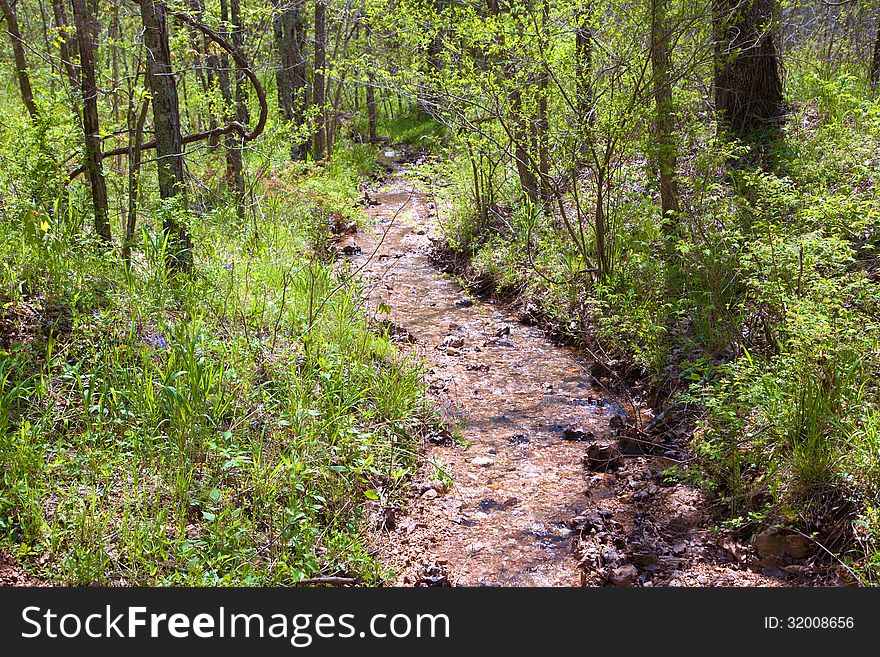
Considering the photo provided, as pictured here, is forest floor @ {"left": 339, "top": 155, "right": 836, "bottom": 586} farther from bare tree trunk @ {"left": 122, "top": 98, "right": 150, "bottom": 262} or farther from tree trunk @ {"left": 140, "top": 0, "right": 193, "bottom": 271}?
bare tree trunk @ {"left": 122, "top": 98, "right": 150, "bottom": 262}

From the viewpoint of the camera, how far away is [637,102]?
629 cm

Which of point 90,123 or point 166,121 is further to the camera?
point 166,121

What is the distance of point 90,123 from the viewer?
545cm

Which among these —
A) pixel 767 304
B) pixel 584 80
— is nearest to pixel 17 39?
pixel 584 80

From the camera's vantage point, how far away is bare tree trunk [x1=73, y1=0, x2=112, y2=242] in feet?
17.3

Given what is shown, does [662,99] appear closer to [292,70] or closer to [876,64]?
[876,64]

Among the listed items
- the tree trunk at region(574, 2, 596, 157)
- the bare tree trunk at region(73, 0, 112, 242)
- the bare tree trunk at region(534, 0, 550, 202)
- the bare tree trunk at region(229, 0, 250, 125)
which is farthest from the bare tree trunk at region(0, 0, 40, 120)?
the tree trunk at region(574, 2, 596, 157)

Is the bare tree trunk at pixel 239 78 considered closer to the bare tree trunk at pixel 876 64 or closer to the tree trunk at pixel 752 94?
the tree trunk at pixel 752 94

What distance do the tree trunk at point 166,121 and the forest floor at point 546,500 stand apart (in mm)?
2273

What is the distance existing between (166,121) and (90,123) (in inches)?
23.6

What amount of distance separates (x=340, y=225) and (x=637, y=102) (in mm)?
6141

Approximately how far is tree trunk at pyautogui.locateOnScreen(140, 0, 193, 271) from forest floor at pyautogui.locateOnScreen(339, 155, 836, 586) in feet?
7.46

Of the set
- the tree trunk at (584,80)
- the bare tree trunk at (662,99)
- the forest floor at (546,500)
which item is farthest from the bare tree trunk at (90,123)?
the bare tree trunk at (662,99)

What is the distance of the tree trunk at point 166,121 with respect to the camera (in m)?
5.55
